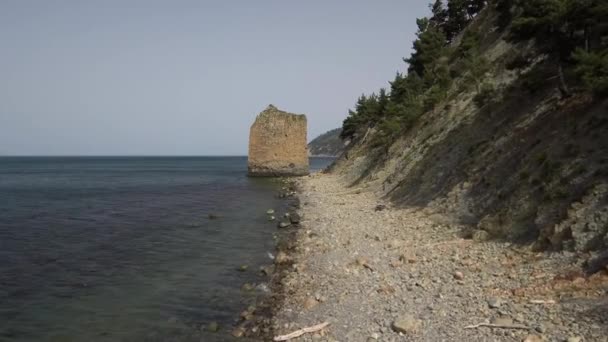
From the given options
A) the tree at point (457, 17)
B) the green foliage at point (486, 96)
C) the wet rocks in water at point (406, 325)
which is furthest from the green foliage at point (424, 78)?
the wet rocks in water at point (406, 325)

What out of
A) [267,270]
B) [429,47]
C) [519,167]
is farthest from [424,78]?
[267,270]

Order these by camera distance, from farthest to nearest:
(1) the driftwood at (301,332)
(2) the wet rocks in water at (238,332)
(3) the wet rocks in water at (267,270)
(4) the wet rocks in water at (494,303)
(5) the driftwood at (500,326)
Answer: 1. (3) the wet rocks in water at (267,270)
2. (2) the wet rocks in water at (238,332)
3. (1) the driftwood at (301,332)
4. (4) the wet rocks in water at (494,303)
5. (5) the driftwood at (500,326)

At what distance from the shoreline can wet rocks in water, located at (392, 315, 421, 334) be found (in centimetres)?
2

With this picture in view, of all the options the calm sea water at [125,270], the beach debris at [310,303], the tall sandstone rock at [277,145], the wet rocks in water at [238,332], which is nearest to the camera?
the wet rocks in water at [238,332]

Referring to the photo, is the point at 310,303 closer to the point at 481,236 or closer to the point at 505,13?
the point at 481,236

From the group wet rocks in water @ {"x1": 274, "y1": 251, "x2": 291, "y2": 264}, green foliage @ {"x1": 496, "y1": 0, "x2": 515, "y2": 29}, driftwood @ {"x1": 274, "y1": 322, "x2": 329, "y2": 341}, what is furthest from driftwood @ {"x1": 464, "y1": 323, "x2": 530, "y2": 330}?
green foliage @ {"x1": 496, "y1": 0, "x2": 515, "y2": 29}

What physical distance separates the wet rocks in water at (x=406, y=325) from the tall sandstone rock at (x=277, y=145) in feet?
209

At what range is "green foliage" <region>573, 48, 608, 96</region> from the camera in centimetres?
1621

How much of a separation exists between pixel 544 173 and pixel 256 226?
1768 cm

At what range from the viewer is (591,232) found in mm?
12320

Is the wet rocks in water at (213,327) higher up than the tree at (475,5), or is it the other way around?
the tree at (475,5)

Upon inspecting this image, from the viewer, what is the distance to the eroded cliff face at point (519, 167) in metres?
13.6

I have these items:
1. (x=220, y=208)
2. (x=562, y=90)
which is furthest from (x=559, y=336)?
(x=220, y=208)

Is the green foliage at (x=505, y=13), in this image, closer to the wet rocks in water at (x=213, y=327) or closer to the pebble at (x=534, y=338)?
the pebble at (x=534, y=338)
